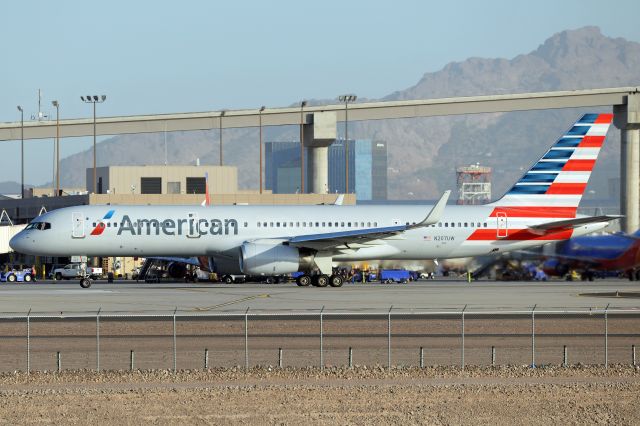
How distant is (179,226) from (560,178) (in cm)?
2378

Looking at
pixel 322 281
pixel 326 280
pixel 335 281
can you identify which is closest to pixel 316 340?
pixel 322 281

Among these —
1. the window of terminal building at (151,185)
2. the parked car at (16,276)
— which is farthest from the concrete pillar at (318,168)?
the parked car at (16,276)

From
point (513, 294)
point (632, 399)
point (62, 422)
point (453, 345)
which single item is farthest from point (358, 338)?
point (513, 294)

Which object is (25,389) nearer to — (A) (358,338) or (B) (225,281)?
(A) (358,338)

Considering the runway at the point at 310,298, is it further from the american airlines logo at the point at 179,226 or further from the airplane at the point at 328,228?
the american airlines logo at the point at 179,226

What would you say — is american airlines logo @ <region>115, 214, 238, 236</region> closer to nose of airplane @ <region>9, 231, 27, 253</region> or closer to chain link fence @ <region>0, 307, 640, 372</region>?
nose of airplane @ <region>9, 231, 27, 253</region>

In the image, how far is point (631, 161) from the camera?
116438 millimetres

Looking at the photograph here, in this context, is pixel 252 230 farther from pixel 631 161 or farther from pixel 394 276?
pixel 631 161

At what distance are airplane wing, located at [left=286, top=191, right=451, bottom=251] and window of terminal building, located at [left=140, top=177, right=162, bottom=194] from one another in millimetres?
66533

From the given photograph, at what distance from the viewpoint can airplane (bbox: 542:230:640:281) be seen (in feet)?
201

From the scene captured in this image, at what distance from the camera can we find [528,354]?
31625 millimetres

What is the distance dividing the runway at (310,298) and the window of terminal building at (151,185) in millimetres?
65311

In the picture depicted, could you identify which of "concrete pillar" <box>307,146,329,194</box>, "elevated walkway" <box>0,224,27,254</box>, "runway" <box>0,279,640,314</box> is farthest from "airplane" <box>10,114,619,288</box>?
"concrete pillar" <box>307,146,329,194</box>

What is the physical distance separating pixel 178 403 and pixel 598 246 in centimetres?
4276
